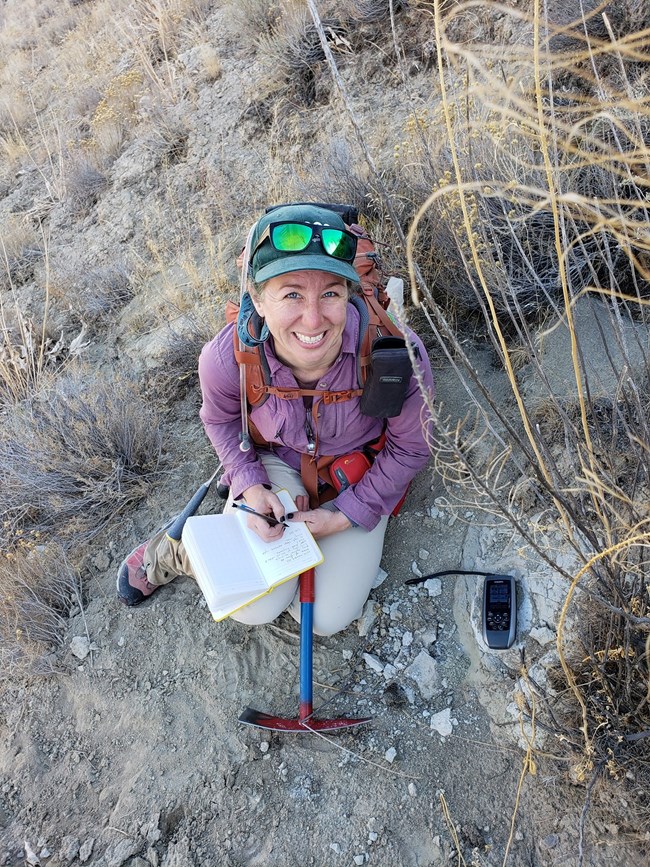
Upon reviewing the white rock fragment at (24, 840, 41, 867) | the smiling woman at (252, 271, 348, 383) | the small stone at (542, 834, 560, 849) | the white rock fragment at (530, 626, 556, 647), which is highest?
the smiling woman at (252, 271, 348, 383)

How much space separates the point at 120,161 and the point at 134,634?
5062 millimetres

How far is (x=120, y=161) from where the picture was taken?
6.17 metres

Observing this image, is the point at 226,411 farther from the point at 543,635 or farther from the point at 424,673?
the point at 543,635

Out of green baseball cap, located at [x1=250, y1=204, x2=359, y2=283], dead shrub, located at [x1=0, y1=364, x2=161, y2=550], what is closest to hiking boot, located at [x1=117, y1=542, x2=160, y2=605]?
dead shrub, located at [x1=0, y1=364, x2=161, y2=550]

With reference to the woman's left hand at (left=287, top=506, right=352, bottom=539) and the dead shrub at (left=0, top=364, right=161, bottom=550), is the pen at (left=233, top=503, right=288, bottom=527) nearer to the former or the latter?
the woman's left hand at (left=287, top=506, right=352, bottom=539)

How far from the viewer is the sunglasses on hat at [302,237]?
2.11 m

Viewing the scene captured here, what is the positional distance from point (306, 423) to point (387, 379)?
458 mm

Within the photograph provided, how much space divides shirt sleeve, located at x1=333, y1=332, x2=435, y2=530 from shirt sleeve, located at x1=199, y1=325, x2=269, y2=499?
412 millimetres

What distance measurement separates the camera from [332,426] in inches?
100

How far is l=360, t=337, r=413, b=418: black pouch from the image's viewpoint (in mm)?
2201

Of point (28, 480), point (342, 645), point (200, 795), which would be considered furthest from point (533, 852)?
point (28, 480)

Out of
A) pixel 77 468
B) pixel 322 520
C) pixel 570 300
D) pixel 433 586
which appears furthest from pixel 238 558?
pixel 570 300

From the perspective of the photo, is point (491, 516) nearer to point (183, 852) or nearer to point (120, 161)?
point (183, 852)

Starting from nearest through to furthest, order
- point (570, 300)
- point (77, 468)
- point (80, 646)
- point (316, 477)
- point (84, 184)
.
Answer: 1. point (570, 300)
2. point (316, 477)
3. point (80, 646)
4. point (77, 468)
5. point (84, 184)
